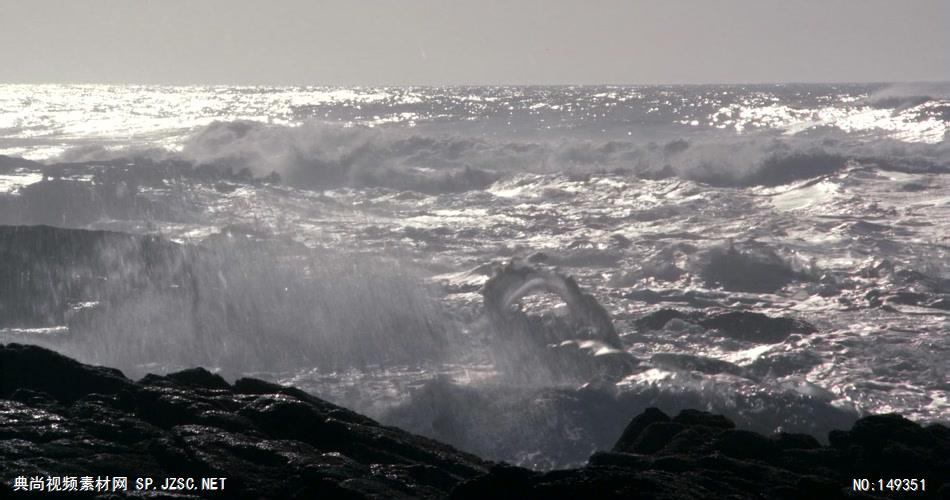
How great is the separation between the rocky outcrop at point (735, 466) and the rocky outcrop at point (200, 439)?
4.37 ft

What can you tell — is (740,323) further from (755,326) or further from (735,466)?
(735,466)

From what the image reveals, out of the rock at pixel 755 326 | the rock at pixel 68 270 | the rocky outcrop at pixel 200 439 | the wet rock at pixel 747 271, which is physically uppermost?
the rocky outcrop at pixel 200 439

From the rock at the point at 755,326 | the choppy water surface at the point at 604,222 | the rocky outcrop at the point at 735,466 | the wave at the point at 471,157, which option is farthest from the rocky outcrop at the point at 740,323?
the wave at the point at 471,157

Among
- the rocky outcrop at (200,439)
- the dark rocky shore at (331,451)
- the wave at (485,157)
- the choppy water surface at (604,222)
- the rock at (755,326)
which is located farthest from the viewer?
the wave at (485,157)

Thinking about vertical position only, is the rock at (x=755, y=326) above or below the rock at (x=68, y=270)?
below

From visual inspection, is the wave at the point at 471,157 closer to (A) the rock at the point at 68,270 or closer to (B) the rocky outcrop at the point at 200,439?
(A) the rock at the point at 68,270

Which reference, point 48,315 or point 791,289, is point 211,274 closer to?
point 48,315

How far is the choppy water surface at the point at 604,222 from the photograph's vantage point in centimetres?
2403

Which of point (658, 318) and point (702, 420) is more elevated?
point (702, 420)

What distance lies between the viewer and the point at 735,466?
34.8 ft

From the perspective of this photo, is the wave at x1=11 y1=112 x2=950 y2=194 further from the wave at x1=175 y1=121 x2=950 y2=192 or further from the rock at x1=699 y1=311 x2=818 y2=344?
the rock at x1=699 y1=311 x2=818 y2=344

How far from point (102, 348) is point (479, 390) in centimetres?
891

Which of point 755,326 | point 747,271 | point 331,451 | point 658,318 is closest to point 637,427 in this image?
point 331,451

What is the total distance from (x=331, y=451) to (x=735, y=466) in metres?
4.03
